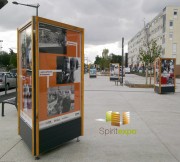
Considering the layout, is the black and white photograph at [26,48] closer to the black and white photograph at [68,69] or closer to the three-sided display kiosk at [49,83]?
the three-sided display kiosk at [49,83]

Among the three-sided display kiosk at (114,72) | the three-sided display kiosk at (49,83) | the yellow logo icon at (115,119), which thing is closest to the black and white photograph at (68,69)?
the three-sided display kiosk at (49,83)

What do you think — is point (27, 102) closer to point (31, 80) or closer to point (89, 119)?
point (31, 80)

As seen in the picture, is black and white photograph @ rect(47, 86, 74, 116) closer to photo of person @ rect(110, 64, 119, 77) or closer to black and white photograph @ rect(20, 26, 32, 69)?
black and white photograph @ rect(20, 26, 32, 69)

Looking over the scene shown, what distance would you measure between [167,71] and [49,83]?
39.8ft

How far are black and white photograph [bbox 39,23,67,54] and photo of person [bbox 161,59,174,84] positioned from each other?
1150 cm

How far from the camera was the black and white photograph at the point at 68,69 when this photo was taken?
177 inches

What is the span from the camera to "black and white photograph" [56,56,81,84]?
4.49 m

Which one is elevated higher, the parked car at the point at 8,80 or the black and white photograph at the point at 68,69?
the black and white photograph at the point at 68,69

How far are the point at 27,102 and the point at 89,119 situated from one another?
9.98ft

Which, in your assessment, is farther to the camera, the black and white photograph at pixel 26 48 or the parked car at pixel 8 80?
the parked car at pixel 8 80

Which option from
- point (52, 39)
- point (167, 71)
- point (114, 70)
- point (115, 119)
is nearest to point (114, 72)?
point (114, 70)

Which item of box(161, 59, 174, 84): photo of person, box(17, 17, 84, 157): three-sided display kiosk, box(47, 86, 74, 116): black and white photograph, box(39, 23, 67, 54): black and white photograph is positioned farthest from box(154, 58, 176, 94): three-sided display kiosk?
box(39, 23, 67, 54): black and white photograph

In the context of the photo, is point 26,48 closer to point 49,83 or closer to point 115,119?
point 49,83

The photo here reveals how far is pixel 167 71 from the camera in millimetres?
15289
